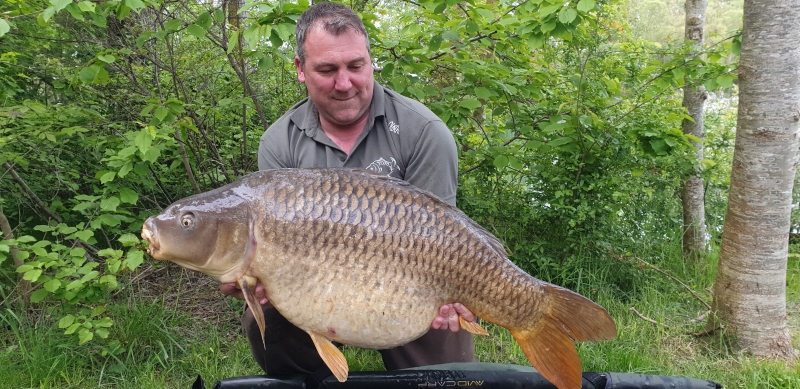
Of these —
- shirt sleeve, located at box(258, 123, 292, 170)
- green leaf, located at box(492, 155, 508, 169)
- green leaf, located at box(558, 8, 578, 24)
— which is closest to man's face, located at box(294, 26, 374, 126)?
shirt sleeve, located at box(258, 123, 292, 170)

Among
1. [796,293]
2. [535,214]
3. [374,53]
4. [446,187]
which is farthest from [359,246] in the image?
[796,293]

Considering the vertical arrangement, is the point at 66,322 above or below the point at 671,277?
above

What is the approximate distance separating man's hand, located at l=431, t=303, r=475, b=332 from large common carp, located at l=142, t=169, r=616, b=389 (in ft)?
0.14

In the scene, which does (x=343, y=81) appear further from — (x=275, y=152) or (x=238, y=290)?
(x=238, y=290)

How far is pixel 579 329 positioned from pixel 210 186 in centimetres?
226

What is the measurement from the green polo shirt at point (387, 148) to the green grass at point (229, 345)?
814 millimetres

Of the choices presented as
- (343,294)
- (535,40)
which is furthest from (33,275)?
(535,40)

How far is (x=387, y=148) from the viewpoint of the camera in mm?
1799

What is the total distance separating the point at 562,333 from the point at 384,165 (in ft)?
2.43

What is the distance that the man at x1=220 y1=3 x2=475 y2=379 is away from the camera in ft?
5.47

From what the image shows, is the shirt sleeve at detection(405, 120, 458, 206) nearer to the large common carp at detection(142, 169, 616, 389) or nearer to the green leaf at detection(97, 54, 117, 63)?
the large common carp at detection(142, 169, 616, 389)

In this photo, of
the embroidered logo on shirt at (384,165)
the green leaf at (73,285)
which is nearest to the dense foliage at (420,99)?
the green leaf at (73,285)

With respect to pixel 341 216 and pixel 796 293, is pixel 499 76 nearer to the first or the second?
pixel 341 216

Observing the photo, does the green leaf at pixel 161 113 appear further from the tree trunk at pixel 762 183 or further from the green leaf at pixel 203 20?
the tree trunk at pixel 762 183
